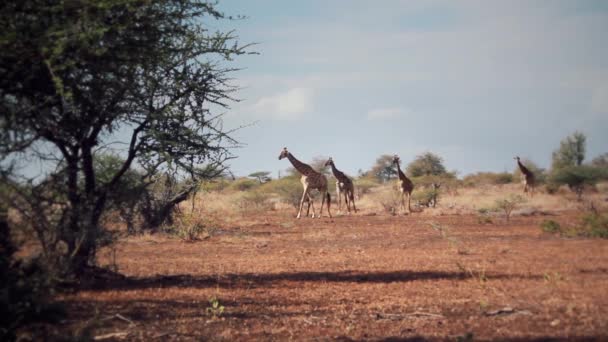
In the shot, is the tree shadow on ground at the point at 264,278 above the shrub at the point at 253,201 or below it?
below

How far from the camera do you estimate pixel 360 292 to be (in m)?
9.49

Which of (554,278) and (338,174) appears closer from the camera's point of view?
(554,278)

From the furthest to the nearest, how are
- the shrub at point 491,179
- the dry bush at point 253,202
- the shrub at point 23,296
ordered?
the shrub at point 491,179 → the dry bush at point 253,202 → the shrub at point 23,296

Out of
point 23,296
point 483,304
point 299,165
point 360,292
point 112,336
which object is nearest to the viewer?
point 23,296

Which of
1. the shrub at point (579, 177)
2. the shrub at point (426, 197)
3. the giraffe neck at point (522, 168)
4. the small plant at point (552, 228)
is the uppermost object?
the giraffe neck at point (522, 168)

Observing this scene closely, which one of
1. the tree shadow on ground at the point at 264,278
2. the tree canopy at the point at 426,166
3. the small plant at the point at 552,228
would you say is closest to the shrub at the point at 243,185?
the tree canopy at the point at 426,166

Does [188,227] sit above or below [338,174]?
below

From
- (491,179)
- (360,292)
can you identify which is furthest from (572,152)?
(360,292)

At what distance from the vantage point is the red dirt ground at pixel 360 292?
7020 millimetres

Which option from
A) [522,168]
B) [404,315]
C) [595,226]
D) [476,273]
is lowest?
[404,315]

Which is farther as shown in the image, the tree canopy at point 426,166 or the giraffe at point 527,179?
the tree canopy at point 426,166

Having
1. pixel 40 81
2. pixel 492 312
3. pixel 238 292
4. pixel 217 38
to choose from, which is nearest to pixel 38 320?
pixel 40 81

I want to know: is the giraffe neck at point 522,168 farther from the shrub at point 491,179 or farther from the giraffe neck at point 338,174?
the shrub at point 491,179

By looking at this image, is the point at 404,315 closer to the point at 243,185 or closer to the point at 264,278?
the point at 264,278
